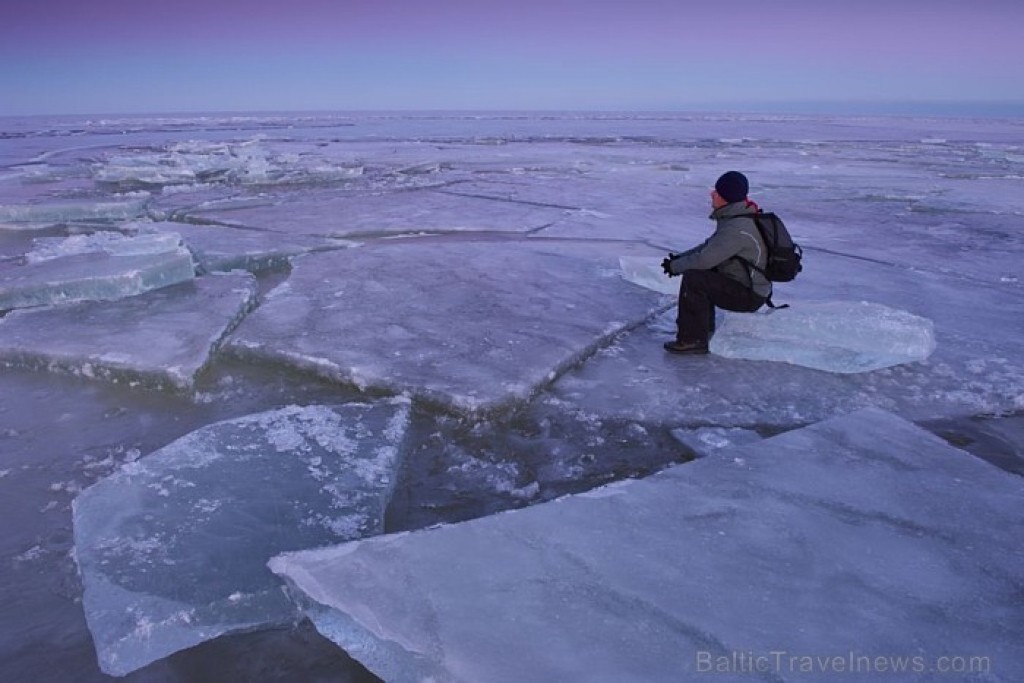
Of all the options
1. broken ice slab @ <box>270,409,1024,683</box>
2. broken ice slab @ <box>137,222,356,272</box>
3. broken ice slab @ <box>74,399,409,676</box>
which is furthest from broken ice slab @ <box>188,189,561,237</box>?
broken ice slab @ <box>270,409,1024,683</box>

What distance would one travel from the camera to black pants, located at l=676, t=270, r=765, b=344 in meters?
3.24

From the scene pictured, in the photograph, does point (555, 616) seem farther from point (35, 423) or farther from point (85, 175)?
point (85, 175)

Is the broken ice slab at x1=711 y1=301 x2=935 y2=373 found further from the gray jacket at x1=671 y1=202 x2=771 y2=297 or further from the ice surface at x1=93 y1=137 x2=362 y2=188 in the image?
the ice surface at x1=93 y1=137 x2=362 y2=188

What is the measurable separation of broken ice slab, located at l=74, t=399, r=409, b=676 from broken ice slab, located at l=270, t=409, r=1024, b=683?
24cm

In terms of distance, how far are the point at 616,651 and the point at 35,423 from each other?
2.42 meters

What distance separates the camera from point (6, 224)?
649 cm

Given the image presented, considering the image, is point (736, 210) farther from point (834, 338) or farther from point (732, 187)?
point (834, 338)

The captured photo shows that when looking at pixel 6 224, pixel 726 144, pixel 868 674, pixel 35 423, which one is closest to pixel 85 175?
pixel 6 224

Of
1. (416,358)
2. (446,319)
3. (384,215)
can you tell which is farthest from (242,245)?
(416,358)

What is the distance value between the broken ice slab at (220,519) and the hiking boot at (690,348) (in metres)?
1.51

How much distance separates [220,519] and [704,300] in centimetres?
244

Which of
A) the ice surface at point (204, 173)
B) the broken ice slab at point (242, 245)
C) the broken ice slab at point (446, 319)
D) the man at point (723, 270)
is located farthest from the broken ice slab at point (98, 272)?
the ice surface at point (204, 173)

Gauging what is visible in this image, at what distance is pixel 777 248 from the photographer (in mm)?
3164

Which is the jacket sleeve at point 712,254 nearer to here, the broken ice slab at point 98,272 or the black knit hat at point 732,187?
the black knit hat at point 732,187
